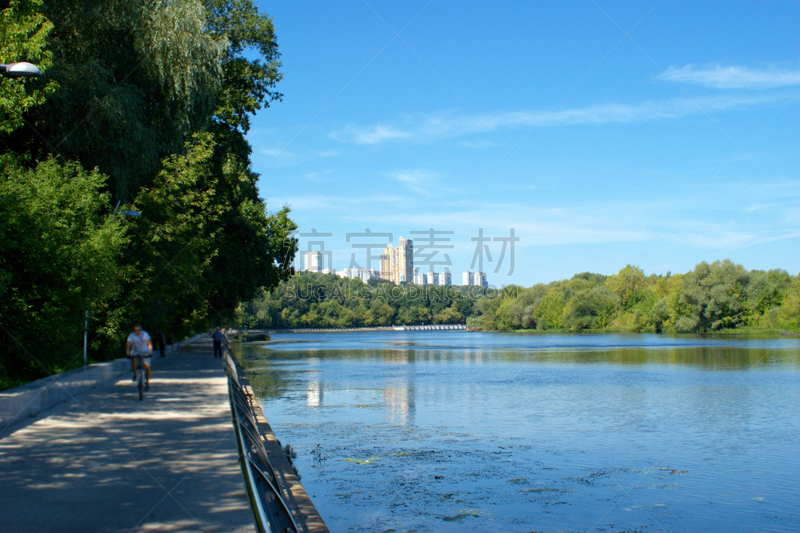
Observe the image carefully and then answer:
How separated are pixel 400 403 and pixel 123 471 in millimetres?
15766

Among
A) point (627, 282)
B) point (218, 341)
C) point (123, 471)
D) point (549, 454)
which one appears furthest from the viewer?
point (627, 282)

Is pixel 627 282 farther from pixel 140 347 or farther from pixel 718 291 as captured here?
pixel 140 347

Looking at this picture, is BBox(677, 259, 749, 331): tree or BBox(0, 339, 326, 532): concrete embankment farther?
BBox(677, 259, 749, 331): tree

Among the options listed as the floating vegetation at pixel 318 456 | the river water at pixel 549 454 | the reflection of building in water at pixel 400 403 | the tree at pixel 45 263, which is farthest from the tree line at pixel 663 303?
the tree at pixel 45 263

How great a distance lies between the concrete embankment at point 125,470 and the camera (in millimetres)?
6758

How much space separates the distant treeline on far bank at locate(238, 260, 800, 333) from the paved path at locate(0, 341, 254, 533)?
204 feet

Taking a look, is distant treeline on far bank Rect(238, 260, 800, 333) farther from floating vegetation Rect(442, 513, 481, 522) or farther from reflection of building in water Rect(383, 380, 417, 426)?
floating vegetation Rect(442, 513, 481, 522)

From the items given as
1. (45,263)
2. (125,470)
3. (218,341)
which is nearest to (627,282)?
(218,341)

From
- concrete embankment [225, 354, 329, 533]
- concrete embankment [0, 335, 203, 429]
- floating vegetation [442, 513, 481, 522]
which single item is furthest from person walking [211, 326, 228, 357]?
floating vegetation [442, 513, 481, 522]

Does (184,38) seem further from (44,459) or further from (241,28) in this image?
(44,459)

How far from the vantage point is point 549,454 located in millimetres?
15031

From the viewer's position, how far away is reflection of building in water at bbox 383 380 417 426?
20.3 m

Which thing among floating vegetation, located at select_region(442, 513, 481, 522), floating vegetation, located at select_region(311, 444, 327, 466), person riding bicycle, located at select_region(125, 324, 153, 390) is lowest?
floating vegetation, located at select_region(442, 513, 481, 522)

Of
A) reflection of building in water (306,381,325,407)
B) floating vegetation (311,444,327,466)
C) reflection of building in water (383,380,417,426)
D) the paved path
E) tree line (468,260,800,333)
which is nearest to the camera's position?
the paved path
